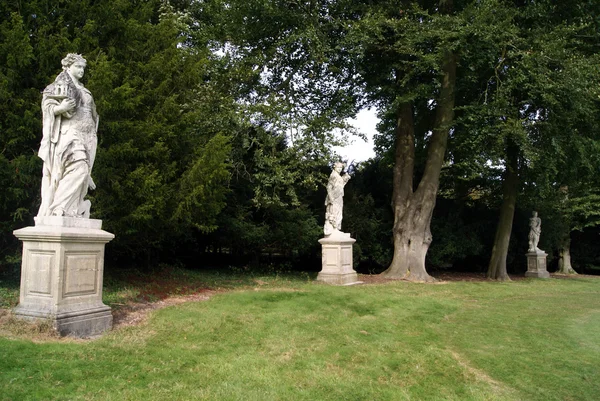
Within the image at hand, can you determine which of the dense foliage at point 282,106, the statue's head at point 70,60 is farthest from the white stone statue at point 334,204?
the statue's head at point 70,60

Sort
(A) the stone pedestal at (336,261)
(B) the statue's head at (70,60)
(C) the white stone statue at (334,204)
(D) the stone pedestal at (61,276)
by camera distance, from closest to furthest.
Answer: (D) the stone pedestal at (61,276)
(B) the statue's head at (70,60)
(A) the stone pedestal at (336,261)
(C) the white stone statue at (334,204)

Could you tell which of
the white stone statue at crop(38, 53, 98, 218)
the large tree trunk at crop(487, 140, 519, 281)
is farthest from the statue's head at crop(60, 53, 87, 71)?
the large tree trunk at crop(487, 140, 519, 281)

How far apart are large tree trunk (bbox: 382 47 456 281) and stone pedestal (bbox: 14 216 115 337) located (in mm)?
10833

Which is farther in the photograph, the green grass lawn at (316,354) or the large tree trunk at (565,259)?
the large tree trunk at (565,259)

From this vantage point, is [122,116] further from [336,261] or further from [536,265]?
[536,265]

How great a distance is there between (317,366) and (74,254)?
3.36m

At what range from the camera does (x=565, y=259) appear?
990 inches

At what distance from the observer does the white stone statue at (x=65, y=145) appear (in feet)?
20.7

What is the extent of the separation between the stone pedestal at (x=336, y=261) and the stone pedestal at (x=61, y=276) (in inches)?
302

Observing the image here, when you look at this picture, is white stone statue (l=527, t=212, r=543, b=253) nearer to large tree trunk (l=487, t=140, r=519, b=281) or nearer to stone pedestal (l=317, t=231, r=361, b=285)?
large tree trunk (l=487, t=140, r=519, b=281)

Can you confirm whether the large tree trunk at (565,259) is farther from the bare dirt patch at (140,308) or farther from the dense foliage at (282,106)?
the bare dirt patch at (140,308)

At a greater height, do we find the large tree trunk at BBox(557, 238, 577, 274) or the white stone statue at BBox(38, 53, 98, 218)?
the white stone statue at BBox(38, 53, 98, 218)

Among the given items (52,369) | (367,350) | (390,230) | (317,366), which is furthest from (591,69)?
(52,369)

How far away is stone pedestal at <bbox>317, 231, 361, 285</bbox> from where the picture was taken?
13.3 meters
